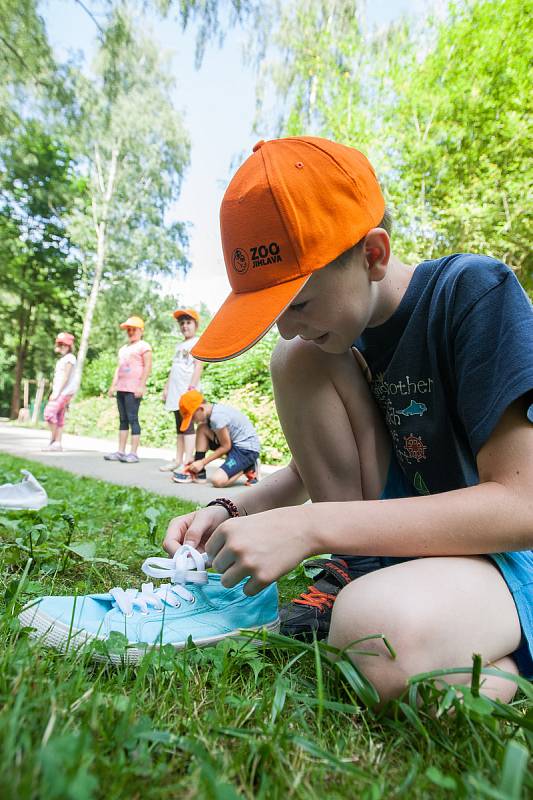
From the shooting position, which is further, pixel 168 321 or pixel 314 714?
pixel 168 321

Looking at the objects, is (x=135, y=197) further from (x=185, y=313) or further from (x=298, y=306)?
(x=298, y=306)

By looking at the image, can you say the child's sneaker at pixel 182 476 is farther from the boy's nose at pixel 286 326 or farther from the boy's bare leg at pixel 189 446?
the boy's nose at pixel 286 326

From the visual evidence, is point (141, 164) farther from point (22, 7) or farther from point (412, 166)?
point (22, 7)

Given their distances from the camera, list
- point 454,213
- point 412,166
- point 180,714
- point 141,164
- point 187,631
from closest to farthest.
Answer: point 180,714 < point 187,631 < point 454,213 < point 412,166 < point 141,164

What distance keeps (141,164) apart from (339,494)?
2377cm

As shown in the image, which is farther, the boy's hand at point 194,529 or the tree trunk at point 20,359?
the tree trunk at point 20,359

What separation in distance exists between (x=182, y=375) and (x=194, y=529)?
5481 mm

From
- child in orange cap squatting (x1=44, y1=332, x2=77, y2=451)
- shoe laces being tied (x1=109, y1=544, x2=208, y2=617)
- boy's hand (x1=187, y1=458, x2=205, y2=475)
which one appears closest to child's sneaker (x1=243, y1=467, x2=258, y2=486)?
boy's hand (x1=187, y1=458, x2=205, y2=475)

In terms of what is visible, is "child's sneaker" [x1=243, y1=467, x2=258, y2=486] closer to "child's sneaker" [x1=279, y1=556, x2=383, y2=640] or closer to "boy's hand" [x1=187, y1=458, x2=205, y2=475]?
"boy's hand" [x1=187, y1=458, x2=205, y2=475]

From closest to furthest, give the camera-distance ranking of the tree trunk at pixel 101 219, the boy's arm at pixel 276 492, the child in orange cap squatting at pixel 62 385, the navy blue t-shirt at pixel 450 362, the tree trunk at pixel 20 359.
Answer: the navy blue t-shirt at pixel 450 362, the boy's arm at pixel 276 492, the child in orange cap squatting at pixel 62 385, the tree trunk at pixel 101 219, the tree trunk at pixel 20 359

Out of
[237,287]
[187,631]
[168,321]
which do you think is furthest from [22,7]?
[168,321]

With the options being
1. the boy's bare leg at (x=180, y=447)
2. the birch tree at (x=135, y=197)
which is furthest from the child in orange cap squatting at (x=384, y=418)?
the birch tree at (x=135, y=197)

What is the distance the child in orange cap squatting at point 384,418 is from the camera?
3.49 feet

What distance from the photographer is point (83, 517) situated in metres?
2.83
